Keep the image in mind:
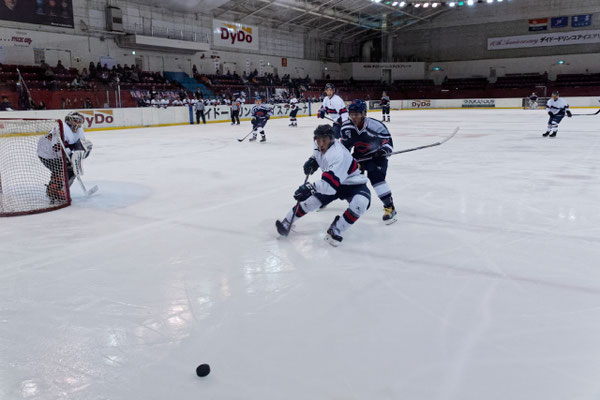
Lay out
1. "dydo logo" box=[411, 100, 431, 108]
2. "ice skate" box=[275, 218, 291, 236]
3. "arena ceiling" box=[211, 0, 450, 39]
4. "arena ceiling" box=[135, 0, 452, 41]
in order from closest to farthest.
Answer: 1. "ice skate" box=[275, 218, 291, 236]
2. "arena ceiling" box=[135, 0, 452, 41]
3. "arena ceiling" box=[211, 0, 450, 39]
4. "dydo logo" box=[411, 100, 431, 108]

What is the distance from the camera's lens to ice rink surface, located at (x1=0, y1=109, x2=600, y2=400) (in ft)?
5.70

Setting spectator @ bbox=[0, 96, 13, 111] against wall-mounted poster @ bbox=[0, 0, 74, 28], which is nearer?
spectator @ bbox=[0, 96, 13, 111]

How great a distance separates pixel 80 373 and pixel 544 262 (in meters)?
2.72

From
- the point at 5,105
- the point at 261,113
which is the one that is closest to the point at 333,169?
the point at 261,113

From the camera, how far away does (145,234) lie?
3.69m

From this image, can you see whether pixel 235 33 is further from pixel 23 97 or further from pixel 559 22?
pixel 559 22

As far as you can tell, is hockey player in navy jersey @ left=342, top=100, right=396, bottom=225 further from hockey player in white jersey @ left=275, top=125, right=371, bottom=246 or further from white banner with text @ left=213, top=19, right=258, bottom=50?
white banner with text @ left=213, top=19, right=258, bottom=50

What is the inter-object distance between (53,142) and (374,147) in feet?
11.1

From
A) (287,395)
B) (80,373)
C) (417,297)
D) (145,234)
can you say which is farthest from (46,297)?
(417,297)

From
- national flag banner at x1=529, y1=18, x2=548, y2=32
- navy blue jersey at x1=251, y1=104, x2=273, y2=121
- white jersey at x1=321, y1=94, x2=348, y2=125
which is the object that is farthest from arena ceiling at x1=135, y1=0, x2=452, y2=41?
white jersey at x1=321, y1=94, x2=348, y2=125

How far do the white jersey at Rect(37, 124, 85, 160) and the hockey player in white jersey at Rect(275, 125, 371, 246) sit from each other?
285 cm

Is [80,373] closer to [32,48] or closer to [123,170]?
[123,170]

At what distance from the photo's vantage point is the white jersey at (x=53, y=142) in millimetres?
4805

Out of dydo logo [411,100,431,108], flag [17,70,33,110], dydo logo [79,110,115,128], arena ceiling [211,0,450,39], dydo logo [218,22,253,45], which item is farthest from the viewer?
dydo logo [411,100,431,108]
